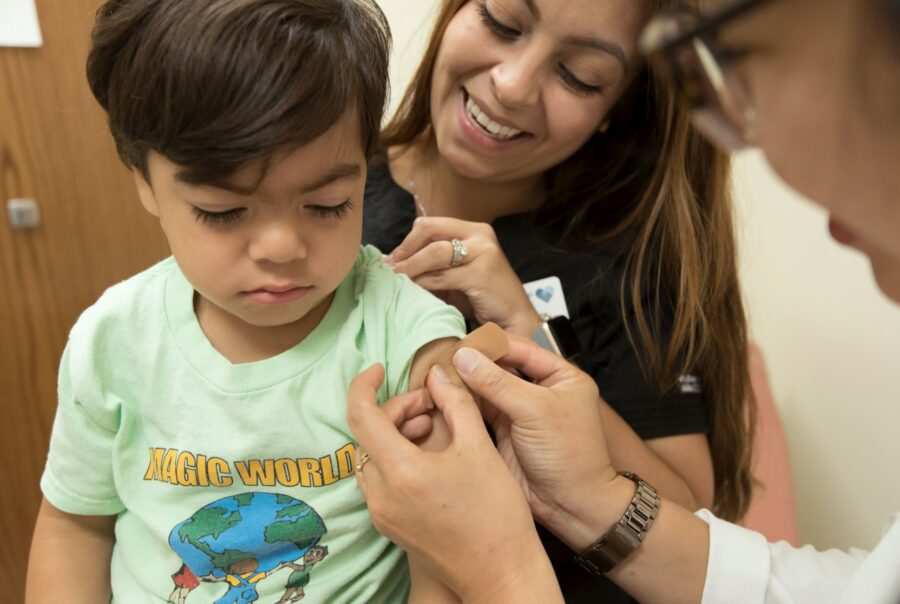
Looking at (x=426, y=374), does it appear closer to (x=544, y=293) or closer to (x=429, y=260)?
(x=429, y=260)

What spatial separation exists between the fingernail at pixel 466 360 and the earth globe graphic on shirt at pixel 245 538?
25 centimetres

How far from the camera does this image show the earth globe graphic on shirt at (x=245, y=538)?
83cm

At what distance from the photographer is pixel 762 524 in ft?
5.63

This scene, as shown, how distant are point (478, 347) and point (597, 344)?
404 millimetres

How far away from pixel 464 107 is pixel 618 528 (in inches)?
28.3

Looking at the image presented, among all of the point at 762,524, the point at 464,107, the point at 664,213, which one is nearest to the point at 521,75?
the point at 464,107

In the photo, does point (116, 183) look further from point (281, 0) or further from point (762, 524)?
point (762, 524)

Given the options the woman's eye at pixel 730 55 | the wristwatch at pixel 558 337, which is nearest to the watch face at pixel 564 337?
the wristwatch at pixel 558 337

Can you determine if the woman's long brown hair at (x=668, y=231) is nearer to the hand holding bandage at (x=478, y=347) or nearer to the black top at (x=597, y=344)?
the black top at (x=597, y=344)

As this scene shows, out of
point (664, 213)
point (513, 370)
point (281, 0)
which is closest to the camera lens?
point (281, 0)

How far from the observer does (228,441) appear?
0.83 meters

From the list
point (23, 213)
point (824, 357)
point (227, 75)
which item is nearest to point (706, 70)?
point (227, 75)

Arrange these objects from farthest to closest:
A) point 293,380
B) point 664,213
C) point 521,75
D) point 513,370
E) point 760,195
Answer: point 760,195, point 664,213, point 521,75, point 513,370, point 293,380

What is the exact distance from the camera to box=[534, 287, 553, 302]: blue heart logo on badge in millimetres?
1187
